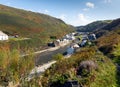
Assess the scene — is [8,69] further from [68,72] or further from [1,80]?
[68,72]

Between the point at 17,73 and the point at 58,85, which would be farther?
the point at 17,73

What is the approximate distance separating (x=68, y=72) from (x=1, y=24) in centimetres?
13667

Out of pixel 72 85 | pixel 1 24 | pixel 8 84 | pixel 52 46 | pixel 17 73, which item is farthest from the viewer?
pixel 1 24

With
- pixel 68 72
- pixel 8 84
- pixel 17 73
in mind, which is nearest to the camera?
pixel 68 72

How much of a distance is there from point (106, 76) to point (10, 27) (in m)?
135

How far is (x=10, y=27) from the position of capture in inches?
6412

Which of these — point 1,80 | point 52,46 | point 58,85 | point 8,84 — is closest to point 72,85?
point 58,85

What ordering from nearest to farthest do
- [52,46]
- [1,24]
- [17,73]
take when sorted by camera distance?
1. [17,73]
2. [52,46]
3. [1,24]

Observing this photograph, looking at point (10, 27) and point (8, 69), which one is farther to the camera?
point (10, 27)

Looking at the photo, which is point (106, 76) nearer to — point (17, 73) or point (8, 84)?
point (17, 73)

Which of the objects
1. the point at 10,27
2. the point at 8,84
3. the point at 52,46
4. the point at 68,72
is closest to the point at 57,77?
the point at 68,72

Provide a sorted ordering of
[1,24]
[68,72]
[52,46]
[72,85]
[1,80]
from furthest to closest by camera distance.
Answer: [1,24] < [52,46] < [1,80] < [68,72] < [72,85]

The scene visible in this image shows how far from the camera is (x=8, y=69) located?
128 ft

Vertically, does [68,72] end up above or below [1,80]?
above
